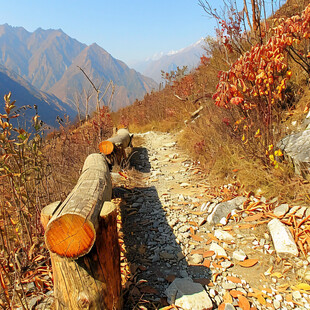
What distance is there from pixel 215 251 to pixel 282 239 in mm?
671

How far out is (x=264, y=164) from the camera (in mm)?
3098

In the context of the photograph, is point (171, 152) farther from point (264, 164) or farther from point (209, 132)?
point (264, 164)

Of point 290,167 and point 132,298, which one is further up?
point 290,167

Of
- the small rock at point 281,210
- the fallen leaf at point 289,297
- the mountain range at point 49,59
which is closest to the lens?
the fallen leaf at point 289,297

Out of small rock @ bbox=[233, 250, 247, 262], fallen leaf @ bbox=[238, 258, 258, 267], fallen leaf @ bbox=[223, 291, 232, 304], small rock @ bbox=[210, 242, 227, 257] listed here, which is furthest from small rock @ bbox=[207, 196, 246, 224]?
fallen leaf @ bbox=[223, 291, 232, 304]

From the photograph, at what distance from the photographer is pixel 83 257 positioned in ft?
4.66

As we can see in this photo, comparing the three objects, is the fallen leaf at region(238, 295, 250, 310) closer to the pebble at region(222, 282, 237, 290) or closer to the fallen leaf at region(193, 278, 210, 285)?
the pebble at region(222, 282, 237, 290)

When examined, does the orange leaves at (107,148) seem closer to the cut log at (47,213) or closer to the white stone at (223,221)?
the white stone at (223,221)

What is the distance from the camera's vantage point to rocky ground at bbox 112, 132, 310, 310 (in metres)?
1.82

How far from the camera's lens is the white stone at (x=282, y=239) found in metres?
2.04

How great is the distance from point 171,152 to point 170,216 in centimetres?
320

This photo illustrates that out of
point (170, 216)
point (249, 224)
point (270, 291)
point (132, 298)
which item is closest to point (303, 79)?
point (249, 224)

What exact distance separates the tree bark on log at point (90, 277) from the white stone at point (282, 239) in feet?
5.09

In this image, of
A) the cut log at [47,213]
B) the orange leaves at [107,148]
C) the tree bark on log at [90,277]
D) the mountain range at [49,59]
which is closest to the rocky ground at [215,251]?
the tree bark on log at [90,277]
